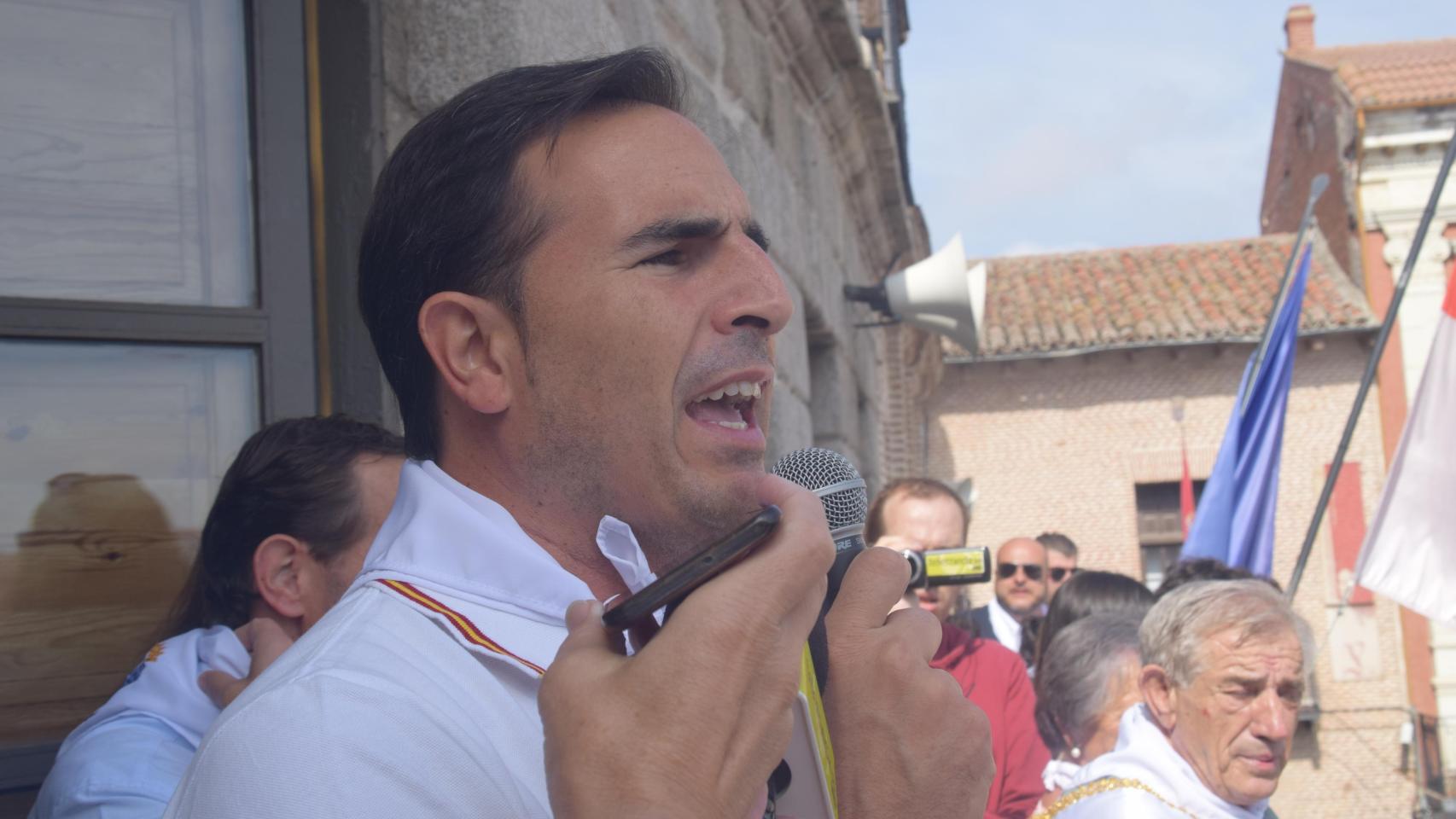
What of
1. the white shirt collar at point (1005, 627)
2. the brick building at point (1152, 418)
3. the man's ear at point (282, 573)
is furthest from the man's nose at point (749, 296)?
the brick building at point (1152, 418)

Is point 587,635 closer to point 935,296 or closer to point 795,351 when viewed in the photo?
point 795,351

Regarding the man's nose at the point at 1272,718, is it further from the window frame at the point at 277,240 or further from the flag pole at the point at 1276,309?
the flag pole at the point at 1276,309

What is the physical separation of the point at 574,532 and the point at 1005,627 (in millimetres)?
4691

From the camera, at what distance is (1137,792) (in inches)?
105

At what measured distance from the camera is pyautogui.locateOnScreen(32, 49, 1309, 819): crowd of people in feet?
2.96

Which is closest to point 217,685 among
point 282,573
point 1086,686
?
point 282,573

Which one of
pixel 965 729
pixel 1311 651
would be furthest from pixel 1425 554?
pixel 965 729

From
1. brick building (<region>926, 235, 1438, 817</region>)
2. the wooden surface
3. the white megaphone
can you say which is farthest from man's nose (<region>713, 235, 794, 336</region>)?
brick building (<region>926, 235, 1438, 817</region>)

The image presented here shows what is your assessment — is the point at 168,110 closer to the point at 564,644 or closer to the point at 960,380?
the point at 564,644

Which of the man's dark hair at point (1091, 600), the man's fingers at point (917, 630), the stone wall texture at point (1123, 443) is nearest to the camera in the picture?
the man's fingers at point (917, 630)

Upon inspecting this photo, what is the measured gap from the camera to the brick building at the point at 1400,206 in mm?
14531

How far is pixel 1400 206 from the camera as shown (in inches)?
599

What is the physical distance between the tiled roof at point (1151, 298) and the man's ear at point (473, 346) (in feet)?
49.2

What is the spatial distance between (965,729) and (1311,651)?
11.7 ft
